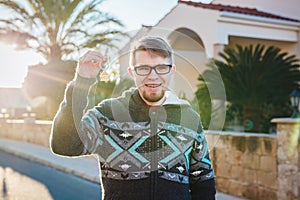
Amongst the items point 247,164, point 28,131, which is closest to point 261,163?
point 247,164

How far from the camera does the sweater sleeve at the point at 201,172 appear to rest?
1.97 meters

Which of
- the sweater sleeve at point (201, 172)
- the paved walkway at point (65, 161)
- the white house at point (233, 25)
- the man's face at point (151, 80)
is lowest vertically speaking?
the paved walkway at point (65, 161)

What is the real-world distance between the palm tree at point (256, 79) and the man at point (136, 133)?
7727mm

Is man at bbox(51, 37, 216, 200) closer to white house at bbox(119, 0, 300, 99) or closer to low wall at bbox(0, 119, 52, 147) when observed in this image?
white house at bbox(119, 0, 300, 99)

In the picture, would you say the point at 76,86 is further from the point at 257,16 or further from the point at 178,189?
the point at 257,16

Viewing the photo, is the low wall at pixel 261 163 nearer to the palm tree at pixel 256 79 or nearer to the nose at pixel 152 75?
the nose at pixel 152 75

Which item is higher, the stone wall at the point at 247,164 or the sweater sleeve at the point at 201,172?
the sweater sleeve at the point at 201,172

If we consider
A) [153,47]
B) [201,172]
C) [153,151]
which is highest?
[153,47]

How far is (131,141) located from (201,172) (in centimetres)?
39

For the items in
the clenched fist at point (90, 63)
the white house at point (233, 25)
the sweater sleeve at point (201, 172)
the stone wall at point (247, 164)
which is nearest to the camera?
the clenched fist at point (90, 63)

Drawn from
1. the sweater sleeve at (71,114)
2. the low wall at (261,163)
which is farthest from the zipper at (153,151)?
the low wall at (261,163)

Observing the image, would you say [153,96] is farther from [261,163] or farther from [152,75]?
[261,163]

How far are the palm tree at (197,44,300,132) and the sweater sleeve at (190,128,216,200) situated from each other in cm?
758

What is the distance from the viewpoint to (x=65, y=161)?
10273 millimetres
